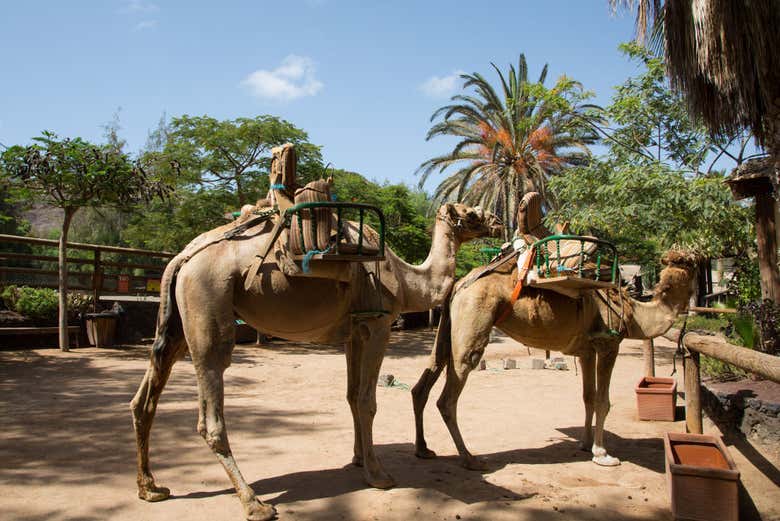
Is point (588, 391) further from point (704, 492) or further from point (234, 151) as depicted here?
point (234, 151)

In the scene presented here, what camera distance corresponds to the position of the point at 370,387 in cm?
478

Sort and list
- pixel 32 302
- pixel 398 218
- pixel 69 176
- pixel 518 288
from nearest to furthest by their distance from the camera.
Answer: pixel 518 288 → pixel 69 176 → pixel 32 302 → pixel 398 218

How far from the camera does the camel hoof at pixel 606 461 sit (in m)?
5.59

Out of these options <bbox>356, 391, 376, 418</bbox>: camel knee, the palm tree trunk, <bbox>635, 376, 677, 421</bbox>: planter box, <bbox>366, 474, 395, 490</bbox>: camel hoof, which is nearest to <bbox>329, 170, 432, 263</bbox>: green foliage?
the palm tree trunk

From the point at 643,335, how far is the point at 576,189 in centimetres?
1022

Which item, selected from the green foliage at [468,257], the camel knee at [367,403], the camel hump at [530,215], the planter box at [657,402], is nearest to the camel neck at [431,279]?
the camel knee at [367,403]

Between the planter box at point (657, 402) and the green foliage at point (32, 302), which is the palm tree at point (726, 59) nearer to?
the planter box at point (657, 402)

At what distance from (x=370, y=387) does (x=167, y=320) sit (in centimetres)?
176

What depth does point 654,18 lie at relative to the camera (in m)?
8.91

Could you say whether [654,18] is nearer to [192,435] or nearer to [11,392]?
[192,435]

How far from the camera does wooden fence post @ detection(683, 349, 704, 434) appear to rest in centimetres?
639

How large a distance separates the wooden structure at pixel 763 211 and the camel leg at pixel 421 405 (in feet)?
25.8

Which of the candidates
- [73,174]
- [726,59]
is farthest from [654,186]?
[73,174]

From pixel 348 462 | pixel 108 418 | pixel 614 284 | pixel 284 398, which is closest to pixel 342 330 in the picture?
pixel 348 462
